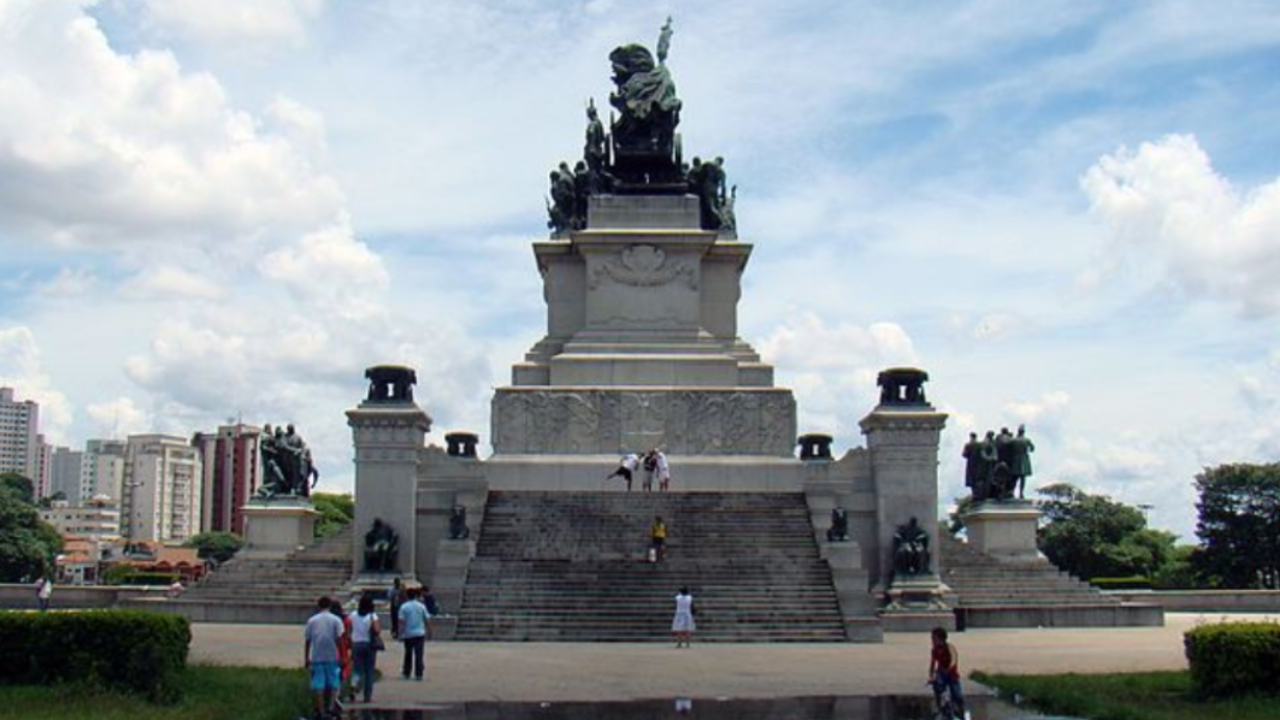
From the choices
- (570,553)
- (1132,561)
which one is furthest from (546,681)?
(1132,561)

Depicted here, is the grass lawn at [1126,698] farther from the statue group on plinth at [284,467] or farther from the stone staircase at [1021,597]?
the statue group on plinth at [284,467]

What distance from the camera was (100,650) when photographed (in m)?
18.4

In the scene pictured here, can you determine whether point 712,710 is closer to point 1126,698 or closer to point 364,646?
point 364,646

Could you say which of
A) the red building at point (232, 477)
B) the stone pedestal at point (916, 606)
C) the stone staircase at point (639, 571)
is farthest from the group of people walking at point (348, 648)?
the red building at point (232, 477)

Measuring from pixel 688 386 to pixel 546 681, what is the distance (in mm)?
25686

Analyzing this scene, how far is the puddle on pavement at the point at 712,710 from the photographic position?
17.5 m

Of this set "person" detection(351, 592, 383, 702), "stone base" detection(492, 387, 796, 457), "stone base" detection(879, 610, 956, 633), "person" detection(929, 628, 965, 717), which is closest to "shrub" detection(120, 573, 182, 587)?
"stone base" detection(492, 387, 796, 457)

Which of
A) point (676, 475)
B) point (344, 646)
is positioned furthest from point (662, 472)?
point (344, 646)

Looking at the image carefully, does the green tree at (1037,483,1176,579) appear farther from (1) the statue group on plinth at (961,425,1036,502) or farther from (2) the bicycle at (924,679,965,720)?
(2) the bicycle at (924,679,965,720)

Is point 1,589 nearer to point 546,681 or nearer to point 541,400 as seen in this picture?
point 541,400

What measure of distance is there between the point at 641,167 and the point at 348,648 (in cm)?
3557

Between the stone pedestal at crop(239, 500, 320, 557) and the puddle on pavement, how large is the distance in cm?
2780

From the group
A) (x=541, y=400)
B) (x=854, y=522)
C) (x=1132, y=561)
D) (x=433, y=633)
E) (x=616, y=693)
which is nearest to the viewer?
(x=616, y=693)

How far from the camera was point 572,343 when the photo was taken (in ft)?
158
